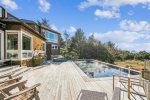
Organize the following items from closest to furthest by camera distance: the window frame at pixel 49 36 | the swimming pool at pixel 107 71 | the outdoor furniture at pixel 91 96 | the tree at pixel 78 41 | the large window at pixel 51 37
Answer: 1. the outdoor furniture at pixel 91 96
2. the swimming pool at pixel 107 71
3. the window frame at pixel 49 36
4. the large window at pixel 51 37
5. the tree at pixel 78 41

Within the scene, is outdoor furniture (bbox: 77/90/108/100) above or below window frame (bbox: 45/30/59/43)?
below

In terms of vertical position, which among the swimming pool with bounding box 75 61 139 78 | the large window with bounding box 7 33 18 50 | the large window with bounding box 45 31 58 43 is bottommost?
the swimming pool with bounding box 75 61 139 78

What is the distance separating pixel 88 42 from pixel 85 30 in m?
14.5

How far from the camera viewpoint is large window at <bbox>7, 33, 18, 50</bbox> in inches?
525

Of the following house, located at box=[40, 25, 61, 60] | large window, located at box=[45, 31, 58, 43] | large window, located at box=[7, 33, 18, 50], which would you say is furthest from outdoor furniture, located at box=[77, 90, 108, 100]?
large window, located at box=[45, 31, 58, 43]

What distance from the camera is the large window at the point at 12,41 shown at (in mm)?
13328

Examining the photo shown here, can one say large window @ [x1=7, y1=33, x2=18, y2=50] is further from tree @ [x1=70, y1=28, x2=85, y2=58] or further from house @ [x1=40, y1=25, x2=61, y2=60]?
tree @ [x1=70, y1=28, x2=85, y2=58]

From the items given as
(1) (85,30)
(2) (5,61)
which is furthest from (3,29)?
(1) (85,30)

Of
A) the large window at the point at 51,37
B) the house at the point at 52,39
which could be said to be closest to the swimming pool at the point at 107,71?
the house at the point at 52,39

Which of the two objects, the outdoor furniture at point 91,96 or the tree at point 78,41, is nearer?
the outdoor furniture at point 91,96

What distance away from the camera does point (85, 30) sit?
47.2 meters

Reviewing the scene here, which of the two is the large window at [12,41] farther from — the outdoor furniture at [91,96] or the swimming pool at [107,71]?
the outdoor furniture at [91,96]

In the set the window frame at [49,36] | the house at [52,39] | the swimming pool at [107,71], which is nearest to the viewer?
the swimming pool at [107,71]

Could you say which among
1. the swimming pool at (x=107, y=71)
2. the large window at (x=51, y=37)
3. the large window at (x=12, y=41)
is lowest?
the swimming pool at (x=107, y=71)
